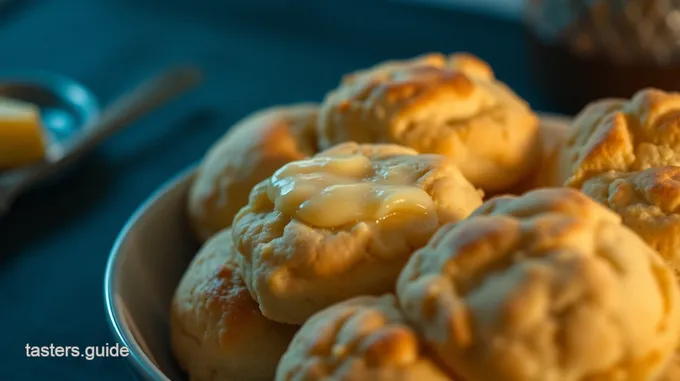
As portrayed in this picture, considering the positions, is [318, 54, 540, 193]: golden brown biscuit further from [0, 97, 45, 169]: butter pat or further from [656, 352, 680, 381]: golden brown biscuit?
[0, 97, 45, 169]: butter pat

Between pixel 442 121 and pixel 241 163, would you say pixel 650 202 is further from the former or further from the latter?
pixel 241 163

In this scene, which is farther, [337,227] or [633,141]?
[633,141]

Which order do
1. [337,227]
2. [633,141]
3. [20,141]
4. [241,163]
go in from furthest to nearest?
[20,141], [241,163], [633,141], [337,227]

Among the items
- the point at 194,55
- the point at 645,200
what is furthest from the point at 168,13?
the point at 645,200

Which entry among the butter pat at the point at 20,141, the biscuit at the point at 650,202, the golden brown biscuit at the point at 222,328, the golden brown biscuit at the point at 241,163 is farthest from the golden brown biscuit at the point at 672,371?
the butter pat at the point at 20,141

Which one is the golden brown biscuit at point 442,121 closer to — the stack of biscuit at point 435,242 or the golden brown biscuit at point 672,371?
the stack of biscuit at point 435,242

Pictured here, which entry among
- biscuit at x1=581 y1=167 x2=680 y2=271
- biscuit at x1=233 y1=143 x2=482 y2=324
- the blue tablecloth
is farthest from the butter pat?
biscuit at x1=581 y1=167 x2=680 y2=271

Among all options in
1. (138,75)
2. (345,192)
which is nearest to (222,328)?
(345,192)
